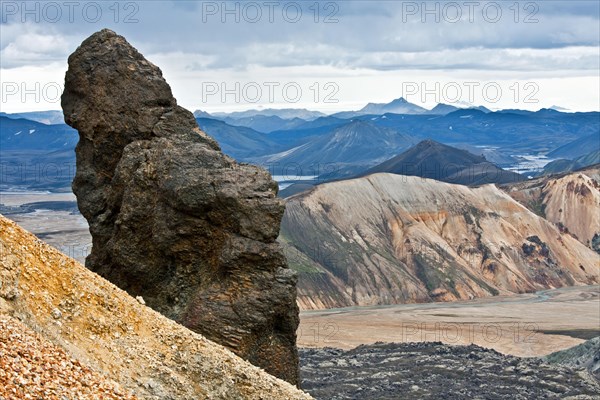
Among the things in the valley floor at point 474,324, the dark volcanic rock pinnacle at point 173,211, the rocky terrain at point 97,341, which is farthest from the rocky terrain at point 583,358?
the rocky terrain at point 97,341

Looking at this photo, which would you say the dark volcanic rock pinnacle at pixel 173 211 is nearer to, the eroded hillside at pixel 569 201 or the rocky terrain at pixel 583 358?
the rocky terrain at pixel 583 358

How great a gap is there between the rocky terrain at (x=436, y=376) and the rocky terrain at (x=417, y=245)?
3134 centimetres

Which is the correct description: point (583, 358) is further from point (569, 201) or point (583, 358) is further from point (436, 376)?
point (569, 201)

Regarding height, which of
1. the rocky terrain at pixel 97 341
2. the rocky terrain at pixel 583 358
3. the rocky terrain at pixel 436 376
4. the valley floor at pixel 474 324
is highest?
the rocky terrain at pixel 97 341

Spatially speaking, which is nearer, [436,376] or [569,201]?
[436,376]

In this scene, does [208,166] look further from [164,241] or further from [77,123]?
[77,123]

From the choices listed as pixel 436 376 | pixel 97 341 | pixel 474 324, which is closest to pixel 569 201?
pixel 474 324

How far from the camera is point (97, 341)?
17.5 m

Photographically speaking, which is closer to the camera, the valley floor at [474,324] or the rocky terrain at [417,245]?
the valley floor at [474,324]

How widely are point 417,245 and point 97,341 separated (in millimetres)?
91943

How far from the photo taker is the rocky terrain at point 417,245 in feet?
329

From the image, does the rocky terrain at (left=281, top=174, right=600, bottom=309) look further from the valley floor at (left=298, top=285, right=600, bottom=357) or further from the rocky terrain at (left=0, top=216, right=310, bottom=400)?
the rocky terrain at (left=0, top=216, right=310, bottom=400)

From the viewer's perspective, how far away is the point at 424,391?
5075 centimetres

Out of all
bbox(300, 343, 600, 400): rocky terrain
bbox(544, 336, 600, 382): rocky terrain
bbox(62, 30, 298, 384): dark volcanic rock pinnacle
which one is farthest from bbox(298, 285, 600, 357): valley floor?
bbox(62, 30, 298, 384): dark volcanic rock pinnacle
